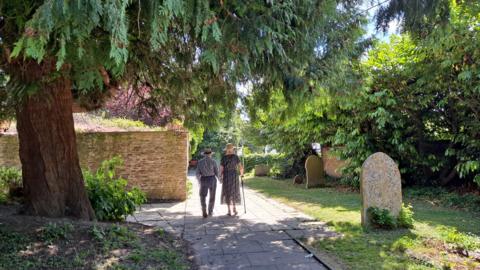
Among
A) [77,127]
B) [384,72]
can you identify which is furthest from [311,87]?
[77,127]

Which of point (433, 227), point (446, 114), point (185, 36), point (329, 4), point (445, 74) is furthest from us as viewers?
point (446, 114)

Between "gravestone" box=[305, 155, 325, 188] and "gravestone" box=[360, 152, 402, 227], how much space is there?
919 centimetres

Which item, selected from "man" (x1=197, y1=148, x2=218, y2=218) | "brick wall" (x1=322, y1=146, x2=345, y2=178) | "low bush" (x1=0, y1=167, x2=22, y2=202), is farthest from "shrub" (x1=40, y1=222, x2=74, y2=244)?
"brick wall" (x1=322, y1=146, x2=345, y2=178)

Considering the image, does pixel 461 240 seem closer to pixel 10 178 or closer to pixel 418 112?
pixel 418 112

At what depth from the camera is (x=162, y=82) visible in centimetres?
740

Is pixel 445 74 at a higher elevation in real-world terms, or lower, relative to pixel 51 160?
higher

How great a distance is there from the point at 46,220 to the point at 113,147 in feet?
20.4

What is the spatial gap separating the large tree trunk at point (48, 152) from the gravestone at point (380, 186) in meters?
4.86

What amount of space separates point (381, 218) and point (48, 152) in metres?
5.64

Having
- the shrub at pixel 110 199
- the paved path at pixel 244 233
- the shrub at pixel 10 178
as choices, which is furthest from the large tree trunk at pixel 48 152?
the shrub at pixel 10 178

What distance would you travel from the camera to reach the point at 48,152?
6.02 metres

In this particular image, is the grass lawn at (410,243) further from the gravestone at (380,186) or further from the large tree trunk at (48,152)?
the large tree trunk at (48,152)

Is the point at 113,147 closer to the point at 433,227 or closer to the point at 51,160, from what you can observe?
the point at 51,160

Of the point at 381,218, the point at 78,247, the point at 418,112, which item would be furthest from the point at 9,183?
the point at 418,112
